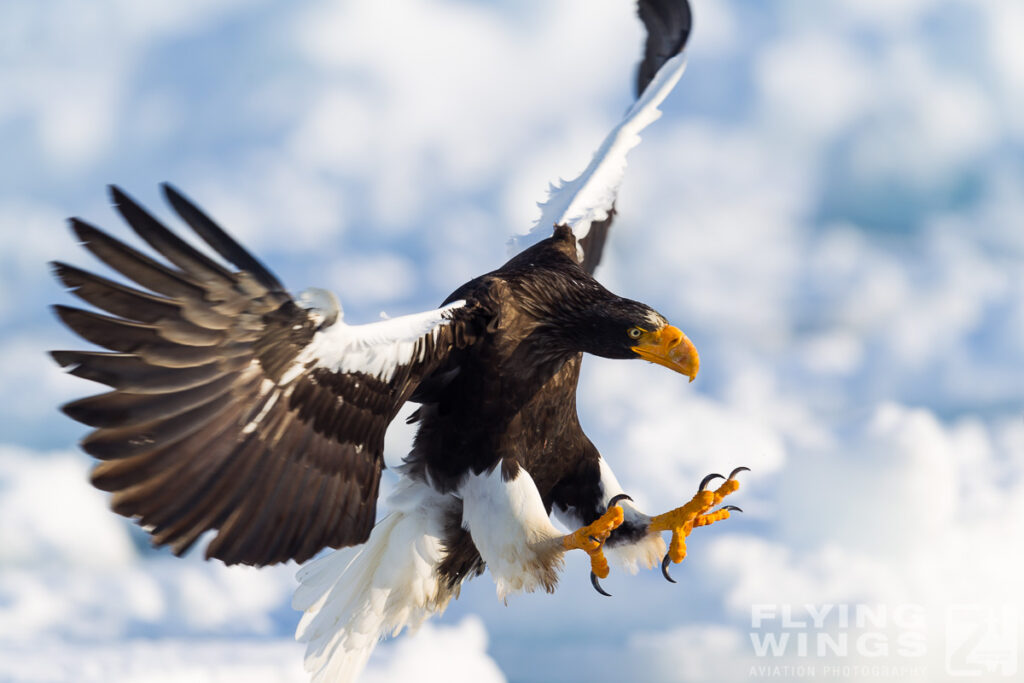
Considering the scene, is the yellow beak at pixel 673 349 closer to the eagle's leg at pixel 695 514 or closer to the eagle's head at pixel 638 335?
the eagle's head at pixel 638 335

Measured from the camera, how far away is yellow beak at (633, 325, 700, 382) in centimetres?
439

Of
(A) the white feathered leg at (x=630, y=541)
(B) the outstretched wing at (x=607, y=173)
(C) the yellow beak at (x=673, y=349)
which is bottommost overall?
(A) the white feathered leg at (x=630, y=541)

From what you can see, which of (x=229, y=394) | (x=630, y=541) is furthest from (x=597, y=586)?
(x=229, y=394)

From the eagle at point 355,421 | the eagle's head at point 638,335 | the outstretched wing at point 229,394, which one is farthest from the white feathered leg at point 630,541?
the outstretched wing at point 229,394

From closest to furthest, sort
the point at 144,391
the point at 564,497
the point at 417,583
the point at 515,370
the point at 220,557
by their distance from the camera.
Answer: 1. the point at 144,391
2. the point at 220,557
3. the point at 515,370
4. the point at 417,583
5. the point at 564,497

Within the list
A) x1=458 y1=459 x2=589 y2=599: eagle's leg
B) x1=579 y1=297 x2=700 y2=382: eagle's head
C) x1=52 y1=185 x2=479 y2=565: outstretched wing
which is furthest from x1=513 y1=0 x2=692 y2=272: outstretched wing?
x1=52 y1=185 x2=479 y2=565: outstretched wing

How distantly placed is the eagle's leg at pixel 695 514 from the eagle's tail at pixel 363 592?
120 cm

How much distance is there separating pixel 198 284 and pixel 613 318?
6.41 feet

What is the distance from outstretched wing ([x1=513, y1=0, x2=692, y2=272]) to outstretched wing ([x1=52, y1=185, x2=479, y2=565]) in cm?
210

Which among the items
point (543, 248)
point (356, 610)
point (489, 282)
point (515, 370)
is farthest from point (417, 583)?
point (543, 248)

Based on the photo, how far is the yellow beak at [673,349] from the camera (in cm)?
439

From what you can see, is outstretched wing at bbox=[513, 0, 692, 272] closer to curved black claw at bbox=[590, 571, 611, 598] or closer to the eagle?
the eagle

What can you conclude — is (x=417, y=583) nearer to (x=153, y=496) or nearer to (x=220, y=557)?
(x=220, y=557)

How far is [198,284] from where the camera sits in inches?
133
